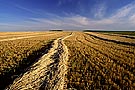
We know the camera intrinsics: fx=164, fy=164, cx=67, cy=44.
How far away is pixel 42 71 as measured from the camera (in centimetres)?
1064

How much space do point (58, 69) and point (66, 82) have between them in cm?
218

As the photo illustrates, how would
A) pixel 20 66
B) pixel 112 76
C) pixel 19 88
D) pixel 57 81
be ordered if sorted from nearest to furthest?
pixel 19 88 → pixel 57 81 → pixel 112 76 → pixel 20 66

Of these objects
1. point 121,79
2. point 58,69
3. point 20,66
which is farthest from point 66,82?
point 20,66

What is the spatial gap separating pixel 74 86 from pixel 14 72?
501cm

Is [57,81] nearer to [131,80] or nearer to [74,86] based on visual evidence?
[74,86]

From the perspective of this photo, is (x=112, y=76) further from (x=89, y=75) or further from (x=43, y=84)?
(x=43, y=84)

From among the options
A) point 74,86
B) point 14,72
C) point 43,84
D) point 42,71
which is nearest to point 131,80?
point 74,86

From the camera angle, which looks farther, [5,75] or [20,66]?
[20,66]

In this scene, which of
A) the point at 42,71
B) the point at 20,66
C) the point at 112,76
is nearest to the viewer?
the point at 112,76

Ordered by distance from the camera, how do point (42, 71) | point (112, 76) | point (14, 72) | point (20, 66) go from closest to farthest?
point (112, 76) → point (42, 71) → point (14, 72) → point (20, 66)

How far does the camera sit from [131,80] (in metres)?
8.84

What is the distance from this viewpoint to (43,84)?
8391 millimetres

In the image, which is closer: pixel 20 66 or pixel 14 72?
pixel 14 72

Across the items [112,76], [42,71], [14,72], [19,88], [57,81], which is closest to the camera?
[19,88]
